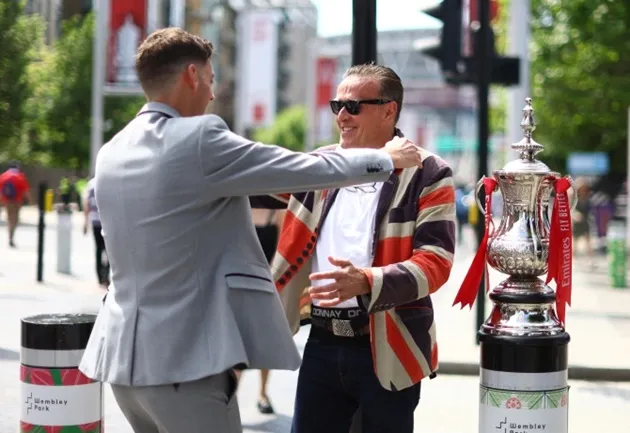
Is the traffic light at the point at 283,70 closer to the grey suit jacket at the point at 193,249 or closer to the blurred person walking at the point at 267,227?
the blurred person walking at the point at 267,227

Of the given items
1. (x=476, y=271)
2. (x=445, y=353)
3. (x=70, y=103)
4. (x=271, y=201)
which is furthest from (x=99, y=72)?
(x=476, y=271)

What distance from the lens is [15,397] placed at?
8.70m

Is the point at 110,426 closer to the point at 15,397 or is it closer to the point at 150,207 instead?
the point at 15,397

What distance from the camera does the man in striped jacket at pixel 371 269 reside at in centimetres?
385

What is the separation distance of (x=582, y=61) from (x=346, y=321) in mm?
26254

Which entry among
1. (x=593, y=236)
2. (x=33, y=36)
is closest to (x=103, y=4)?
(x=33, y=36)

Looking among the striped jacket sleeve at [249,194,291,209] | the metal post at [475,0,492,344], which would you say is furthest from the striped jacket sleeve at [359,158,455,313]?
the metal post at [475,0,492,344]

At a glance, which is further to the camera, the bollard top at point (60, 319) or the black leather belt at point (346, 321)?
the bollard top at point (60, 319)

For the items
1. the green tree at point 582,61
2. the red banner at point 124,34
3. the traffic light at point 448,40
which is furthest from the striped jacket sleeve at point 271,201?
the red banner at point 124,34

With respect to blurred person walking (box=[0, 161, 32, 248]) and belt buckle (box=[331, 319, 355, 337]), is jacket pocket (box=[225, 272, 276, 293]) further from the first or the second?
blurred person walking (box=[0, 161, 32, 248])

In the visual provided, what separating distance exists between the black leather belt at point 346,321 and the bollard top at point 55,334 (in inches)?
44.0

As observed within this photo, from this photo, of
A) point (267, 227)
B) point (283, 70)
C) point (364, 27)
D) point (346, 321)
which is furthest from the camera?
point (283, 70)

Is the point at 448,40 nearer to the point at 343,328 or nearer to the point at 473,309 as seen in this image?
the point at 473,309

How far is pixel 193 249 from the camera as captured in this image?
3334mm
